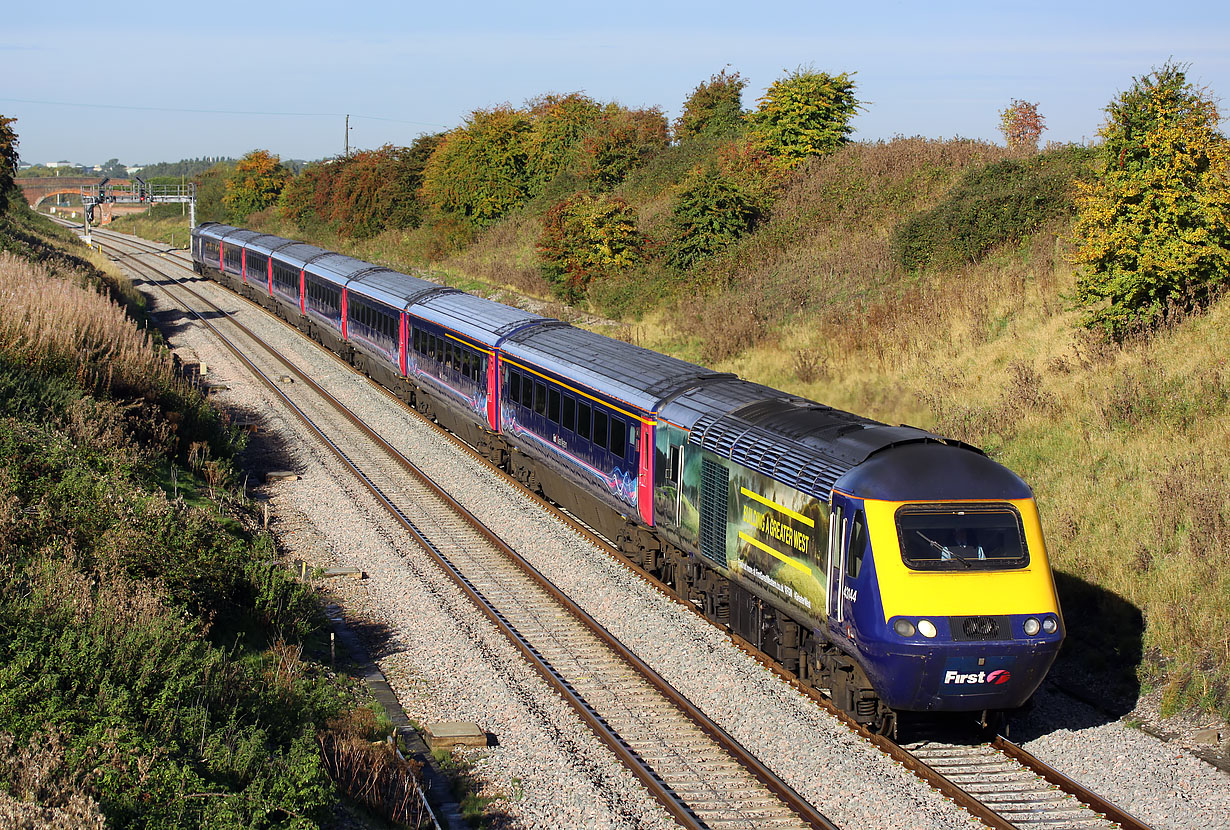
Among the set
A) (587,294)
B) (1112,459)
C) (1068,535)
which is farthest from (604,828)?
(587,294)

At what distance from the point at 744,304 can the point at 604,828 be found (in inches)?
832

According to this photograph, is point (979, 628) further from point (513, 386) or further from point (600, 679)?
point (513, 386)

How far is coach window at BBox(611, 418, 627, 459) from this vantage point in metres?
14.7

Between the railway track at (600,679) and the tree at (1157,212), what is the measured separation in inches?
416

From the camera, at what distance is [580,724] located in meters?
10.3

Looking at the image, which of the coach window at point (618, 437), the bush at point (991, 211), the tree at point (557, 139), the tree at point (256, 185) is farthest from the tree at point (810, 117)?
the tree at point (256, 185)

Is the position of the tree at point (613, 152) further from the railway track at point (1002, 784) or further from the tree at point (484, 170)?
the railway track at point (1002, 784)

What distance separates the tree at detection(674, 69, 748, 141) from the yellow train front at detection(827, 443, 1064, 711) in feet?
130

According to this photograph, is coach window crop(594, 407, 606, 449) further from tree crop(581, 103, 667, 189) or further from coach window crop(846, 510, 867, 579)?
tree crop(581, 103, 667, 189)

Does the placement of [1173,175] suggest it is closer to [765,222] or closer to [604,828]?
[604,828]

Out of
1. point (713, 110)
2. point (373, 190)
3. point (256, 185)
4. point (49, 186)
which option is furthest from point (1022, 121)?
point (49, 186)

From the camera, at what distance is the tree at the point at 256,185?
82438 mm

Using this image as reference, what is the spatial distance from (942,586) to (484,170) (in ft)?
159

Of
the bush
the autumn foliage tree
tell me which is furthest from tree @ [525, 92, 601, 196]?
the bush
